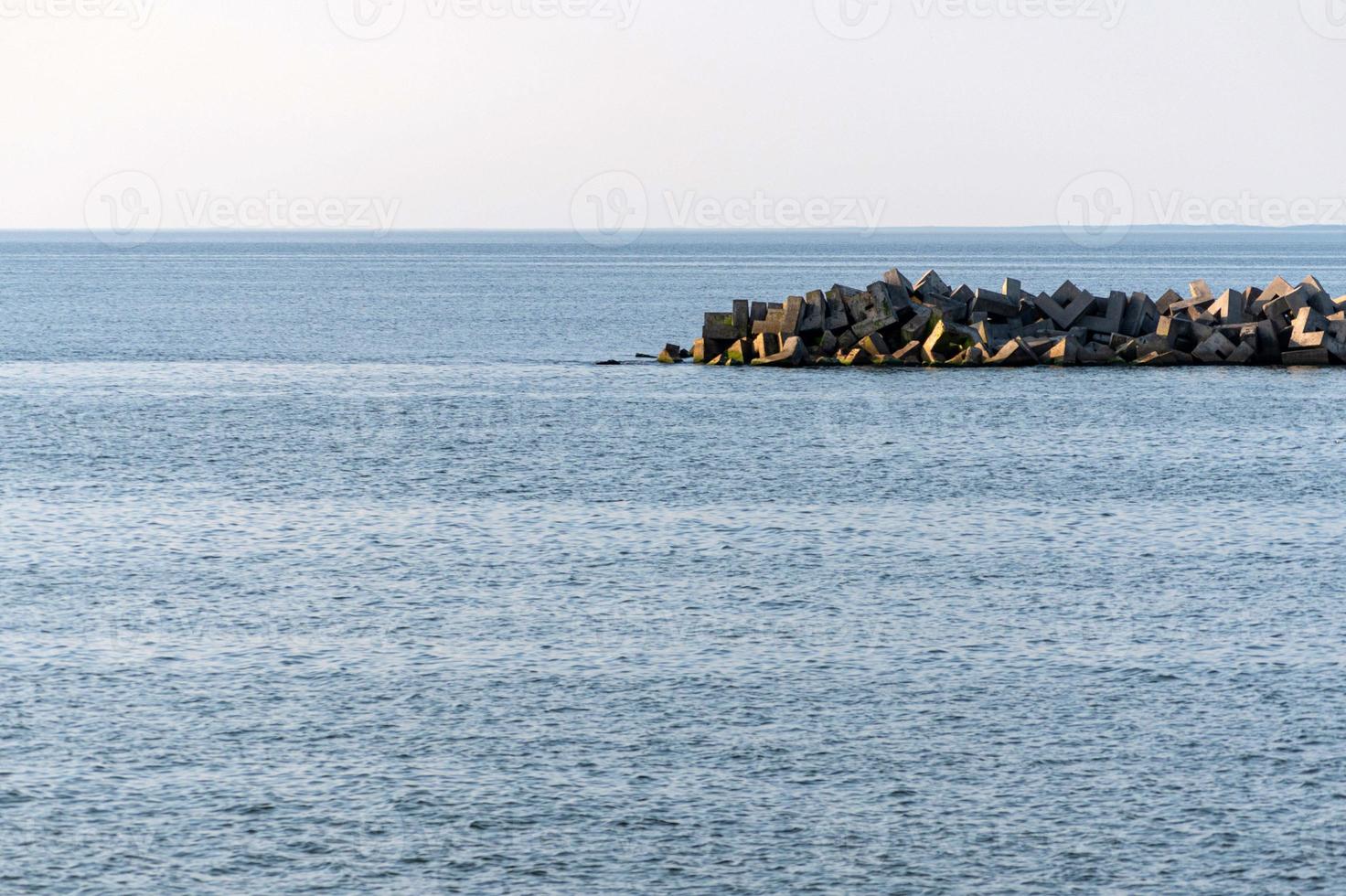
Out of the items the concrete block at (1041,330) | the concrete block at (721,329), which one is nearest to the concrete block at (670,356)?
the concrete block at (721,329)

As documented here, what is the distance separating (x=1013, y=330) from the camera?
5859 cm

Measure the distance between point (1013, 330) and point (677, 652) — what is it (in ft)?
136

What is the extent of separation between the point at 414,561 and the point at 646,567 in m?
3.55

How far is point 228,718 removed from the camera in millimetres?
16531

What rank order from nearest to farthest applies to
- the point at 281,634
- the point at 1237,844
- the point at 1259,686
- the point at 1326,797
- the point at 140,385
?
1. the point at 1237,844
2. the point at 1326,797
3. the point at 1259,686
4. the point at 281,634
5. the point at 140,385

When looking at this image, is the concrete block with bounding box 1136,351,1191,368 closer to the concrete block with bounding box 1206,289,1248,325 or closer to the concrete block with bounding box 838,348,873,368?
the concrete block with bounding box 1206,289,1248,325

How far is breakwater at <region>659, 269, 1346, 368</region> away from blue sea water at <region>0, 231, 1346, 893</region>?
12.1 metres

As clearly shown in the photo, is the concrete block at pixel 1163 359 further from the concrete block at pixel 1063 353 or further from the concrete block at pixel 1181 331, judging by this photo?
the concrete block at pixel 1063 353

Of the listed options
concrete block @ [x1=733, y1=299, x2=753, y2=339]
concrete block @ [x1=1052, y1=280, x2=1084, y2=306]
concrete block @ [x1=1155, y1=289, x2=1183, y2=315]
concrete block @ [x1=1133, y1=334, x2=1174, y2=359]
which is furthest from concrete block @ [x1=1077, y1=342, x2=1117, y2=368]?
concrete block @ [x1=733, y1=299, x2=753, y2=339]

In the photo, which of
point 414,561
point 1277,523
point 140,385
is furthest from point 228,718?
point 140,385

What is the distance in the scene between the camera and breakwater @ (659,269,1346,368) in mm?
56594

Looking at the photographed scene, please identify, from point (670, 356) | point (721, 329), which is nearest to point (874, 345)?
point (721, 329)

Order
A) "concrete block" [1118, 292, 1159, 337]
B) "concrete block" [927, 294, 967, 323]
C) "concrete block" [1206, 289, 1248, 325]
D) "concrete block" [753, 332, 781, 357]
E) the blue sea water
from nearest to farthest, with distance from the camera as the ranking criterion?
the blue sea water → "concrete block" [753, 332, 781, 357] → "concrete block" [927, 294, 967, 323] → "concrete block" [1206, 289, 1248, 325] → "concrete block" [1118, 292, 1159, 337]

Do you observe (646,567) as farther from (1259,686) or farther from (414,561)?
(1259,686)
